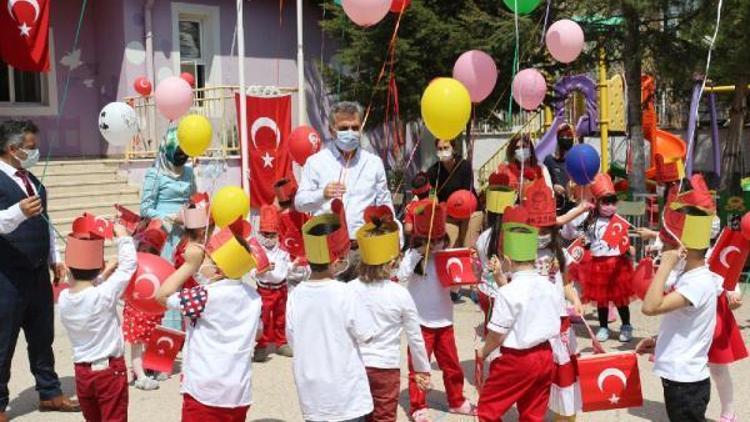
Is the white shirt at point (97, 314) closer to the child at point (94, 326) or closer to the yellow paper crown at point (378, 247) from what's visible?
the child at point (94, 326)

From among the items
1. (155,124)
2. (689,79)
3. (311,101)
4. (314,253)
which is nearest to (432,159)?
(311,101)

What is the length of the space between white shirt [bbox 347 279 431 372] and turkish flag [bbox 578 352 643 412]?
91 centimetres

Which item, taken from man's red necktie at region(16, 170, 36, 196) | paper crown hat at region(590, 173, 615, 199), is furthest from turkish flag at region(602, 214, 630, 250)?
man's red necktie at region(16, 170, 36, 196)

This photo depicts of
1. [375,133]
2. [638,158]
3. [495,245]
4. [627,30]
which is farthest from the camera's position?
[375,133]

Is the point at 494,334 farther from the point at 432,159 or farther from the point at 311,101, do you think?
the point at 432,159

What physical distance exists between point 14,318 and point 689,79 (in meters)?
8.66

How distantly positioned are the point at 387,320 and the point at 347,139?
1422 mm

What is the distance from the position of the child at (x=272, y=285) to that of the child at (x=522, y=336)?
2.49m

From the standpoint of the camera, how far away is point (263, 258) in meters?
4.77

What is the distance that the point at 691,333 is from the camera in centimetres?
383

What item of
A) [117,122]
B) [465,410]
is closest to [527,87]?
[465,410]

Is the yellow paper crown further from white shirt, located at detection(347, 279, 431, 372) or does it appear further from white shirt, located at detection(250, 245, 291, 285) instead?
white shirt, located at detection(250, 245, 291, 285)

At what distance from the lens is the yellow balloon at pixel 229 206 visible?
4426mm

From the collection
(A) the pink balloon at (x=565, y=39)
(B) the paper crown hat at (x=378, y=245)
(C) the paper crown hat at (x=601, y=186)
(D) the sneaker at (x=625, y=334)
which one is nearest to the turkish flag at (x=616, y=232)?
(C) the paper crown hat at (x=601, y=186)
